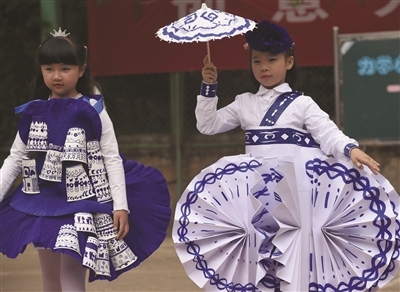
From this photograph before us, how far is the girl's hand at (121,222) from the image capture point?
13.3ft

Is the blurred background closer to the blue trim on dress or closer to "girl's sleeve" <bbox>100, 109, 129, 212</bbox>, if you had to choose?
the blue trim on dress

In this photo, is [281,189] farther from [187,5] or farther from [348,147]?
[187,5]

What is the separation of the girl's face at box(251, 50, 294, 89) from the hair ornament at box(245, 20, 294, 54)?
1.5 inches

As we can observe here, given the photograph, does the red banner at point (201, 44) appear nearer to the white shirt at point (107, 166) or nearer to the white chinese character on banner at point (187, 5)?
the white chinese character on banner at point (187, 5)

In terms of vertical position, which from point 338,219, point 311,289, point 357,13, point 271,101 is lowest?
point 311,289

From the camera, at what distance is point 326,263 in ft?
12.9

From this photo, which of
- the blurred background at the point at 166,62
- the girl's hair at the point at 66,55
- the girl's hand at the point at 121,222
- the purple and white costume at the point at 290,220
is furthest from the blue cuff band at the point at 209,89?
the blurred background at the point at 166,62

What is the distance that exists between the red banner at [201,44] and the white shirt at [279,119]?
364cm

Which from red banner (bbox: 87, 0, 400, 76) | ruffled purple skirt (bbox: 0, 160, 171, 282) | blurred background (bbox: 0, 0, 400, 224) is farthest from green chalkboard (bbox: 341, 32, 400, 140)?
ruffled purple skirt (bbox: 0, 160, 171, 282)

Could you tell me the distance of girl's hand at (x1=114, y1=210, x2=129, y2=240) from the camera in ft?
13.3

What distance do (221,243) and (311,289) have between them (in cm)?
44

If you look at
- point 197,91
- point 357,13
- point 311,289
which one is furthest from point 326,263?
point 197,91

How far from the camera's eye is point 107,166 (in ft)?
13.6

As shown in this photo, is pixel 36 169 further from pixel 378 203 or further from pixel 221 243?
pixel 378 203
